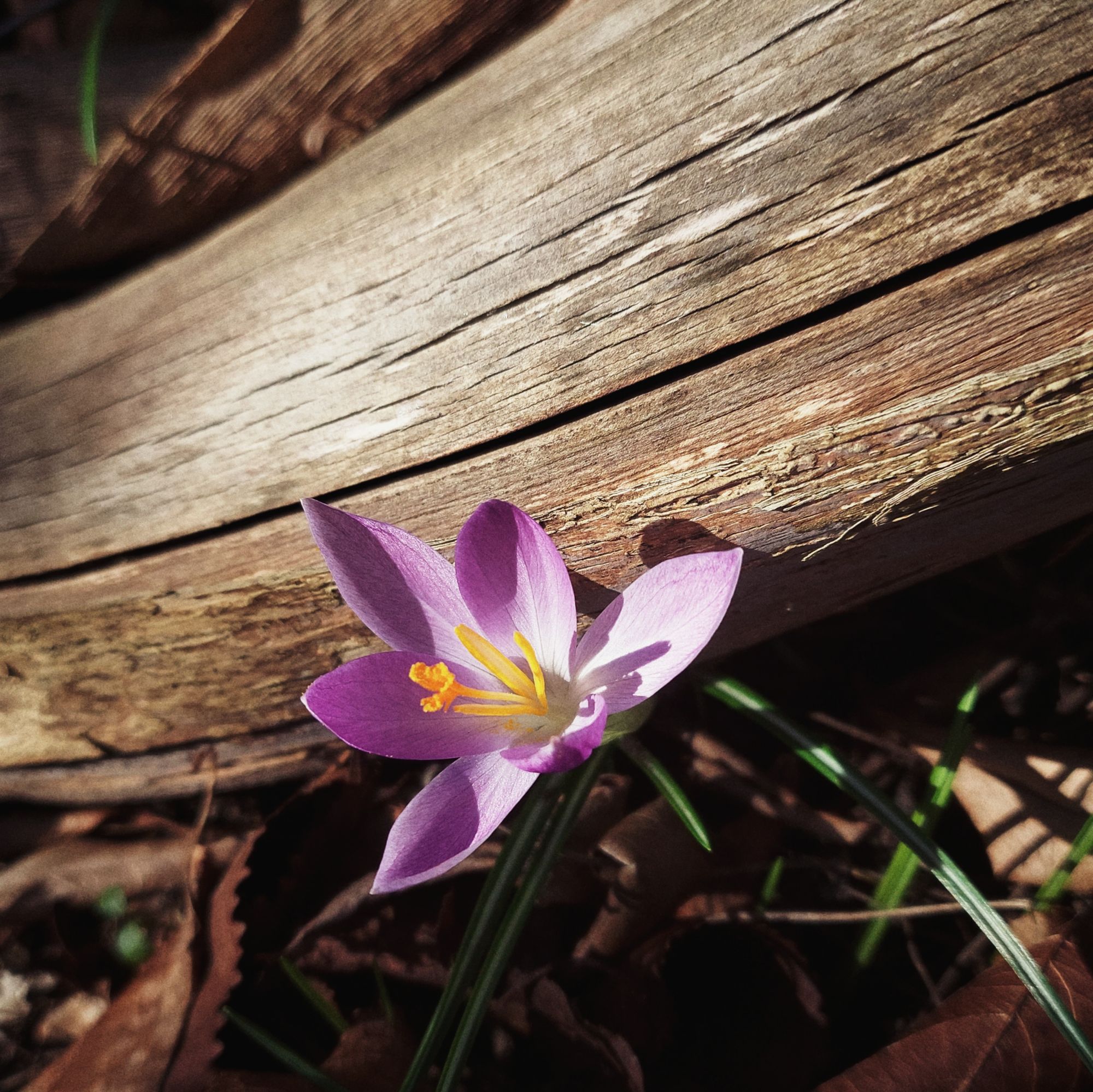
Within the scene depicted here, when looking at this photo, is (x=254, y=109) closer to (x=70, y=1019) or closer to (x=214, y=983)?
(x=214, y=983)

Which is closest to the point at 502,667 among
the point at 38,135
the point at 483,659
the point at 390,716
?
the point at 483,659

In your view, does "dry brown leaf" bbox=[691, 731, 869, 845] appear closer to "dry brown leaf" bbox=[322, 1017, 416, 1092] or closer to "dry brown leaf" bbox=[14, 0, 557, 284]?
"dry brown leaf" bbox=[322, 1017, 416, 1092]

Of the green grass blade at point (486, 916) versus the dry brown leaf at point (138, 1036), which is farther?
the dry brown leaf at point (138, 1036)

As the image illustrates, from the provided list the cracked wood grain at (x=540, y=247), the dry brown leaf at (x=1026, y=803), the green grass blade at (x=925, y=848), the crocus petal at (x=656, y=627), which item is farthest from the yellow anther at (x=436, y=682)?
the dry brown leaf at (x=1026, y=803)

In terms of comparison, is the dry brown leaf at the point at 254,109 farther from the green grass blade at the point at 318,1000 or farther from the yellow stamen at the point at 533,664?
the green grass blade at the point at 318,1000

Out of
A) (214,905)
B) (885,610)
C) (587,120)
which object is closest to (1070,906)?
(885,610)
